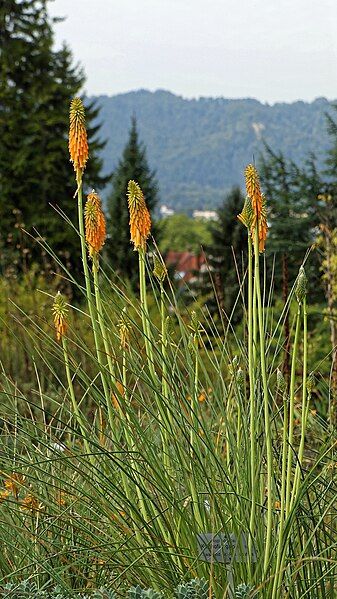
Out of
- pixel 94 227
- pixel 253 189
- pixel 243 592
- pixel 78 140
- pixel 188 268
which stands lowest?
pixel 188 268

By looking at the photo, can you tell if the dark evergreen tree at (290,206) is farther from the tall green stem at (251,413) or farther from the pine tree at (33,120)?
the tall green stem at (251,413)

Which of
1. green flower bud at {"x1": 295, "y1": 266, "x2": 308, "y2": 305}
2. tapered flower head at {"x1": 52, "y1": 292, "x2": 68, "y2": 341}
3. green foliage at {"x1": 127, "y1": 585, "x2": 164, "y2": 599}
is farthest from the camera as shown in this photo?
tapered flower head at {"x1": 52, "y1": 292, "x2": 68, "y2": 341}

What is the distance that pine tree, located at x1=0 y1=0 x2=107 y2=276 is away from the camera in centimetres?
2408

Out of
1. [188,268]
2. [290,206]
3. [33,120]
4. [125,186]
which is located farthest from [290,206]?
[33,120]

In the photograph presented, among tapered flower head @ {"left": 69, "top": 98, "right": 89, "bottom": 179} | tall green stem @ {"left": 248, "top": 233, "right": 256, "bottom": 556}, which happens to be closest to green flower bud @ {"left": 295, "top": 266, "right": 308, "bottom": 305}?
tall green stem @ {"left": 248, "top": 233, "right": 256, "bottom": 556}

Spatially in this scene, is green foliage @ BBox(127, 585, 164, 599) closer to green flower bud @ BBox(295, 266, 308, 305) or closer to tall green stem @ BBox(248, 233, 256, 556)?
tall green stem @ BBox(248, 233, 256, 556)

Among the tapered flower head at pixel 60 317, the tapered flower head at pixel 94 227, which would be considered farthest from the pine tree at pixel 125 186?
the tapered flower head at pixel 94 227

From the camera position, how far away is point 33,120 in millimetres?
24234

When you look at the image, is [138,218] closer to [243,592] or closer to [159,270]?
[159,270]

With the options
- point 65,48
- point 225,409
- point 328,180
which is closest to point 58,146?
point 65,48

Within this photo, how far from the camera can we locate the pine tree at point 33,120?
2408 cm

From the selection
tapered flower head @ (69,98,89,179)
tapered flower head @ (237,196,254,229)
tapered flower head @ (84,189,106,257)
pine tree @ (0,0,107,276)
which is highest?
pine tree @ (0,0,107,276)

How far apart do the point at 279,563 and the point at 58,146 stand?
76.5ft

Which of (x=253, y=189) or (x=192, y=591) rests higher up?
(x=253, y=189)
